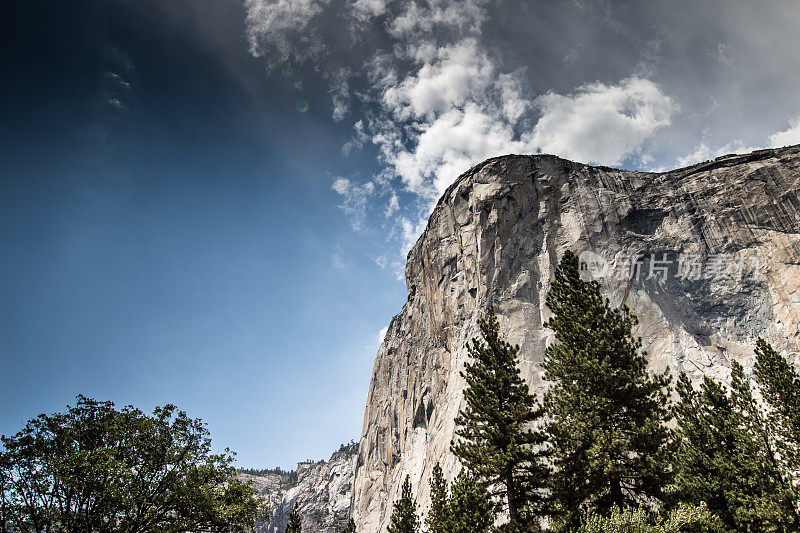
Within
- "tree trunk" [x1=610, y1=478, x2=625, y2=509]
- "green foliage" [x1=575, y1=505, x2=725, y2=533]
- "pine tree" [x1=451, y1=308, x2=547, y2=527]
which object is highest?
"pine tree" [x1=451, y1=308, x2=547, y2=527]

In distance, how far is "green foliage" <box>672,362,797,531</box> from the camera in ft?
45.0

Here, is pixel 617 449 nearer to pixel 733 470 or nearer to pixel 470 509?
pixel 733 470

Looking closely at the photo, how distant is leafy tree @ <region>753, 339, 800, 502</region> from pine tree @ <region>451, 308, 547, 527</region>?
30.4 ft

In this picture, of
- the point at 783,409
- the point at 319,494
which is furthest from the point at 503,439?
the point at 319,494

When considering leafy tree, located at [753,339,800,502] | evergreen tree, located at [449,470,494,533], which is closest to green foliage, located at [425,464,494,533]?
evergreen tree, located at [449,470,494,533]

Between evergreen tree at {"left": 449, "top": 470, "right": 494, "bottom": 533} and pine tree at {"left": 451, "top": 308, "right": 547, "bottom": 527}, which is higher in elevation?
pine tree at {"left": 451, "top": 308, "right": 547, "bottom": 527}

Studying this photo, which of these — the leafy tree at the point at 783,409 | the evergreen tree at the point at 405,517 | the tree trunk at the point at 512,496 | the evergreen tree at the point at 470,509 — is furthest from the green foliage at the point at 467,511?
the leafy tree at the point at 783,409

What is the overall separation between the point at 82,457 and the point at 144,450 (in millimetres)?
1729

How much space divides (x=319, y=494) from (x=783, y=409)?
487 feet

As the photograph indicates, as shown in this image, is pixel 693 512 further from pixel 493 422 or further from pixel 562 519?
pixel 493 422

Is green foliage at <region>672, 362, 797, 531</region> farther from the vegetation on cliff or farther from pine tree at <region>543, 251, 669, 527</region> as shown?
pine tree at <region>543, 251, 669, 527</region>

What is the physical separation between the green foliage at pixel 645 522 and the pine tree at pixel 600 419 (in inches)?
25.5

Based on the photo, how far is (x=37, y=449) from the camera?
10.7 meters

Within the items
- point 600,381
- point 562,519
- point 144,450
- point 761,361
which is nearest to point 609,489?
point 562,519
